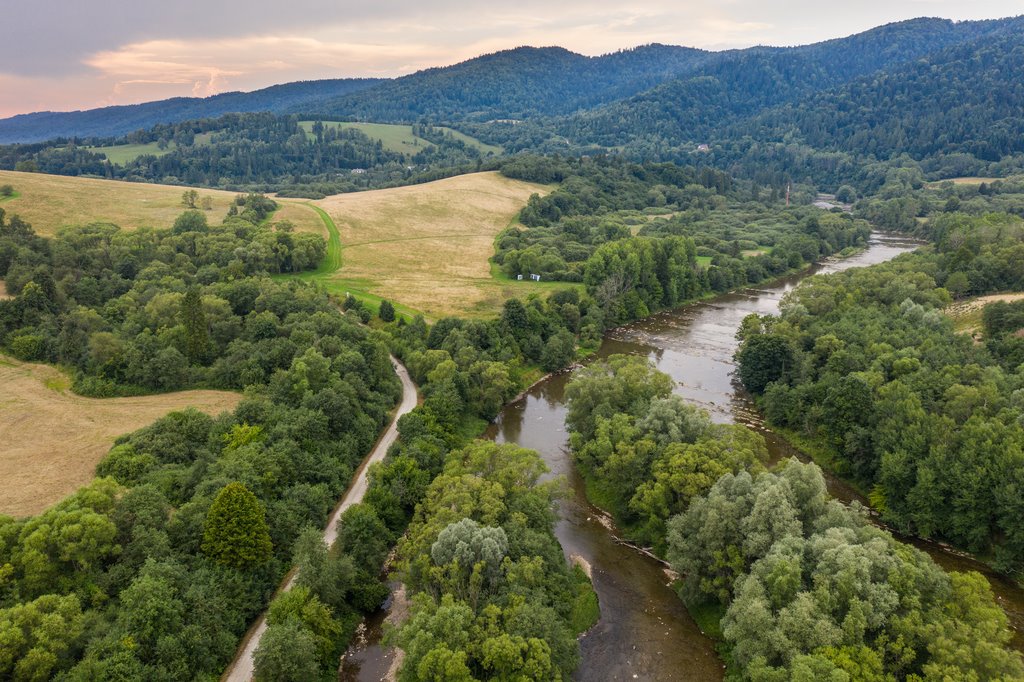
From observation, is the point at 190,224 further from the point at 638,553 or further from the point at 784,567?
the point at 784,567

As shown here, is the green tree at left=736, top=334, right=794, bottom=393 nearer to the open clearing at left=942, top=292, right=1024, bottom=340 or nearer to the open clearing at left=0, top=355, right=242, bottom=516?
the open clearing at left=942, top=292, right=1024, bottom=340

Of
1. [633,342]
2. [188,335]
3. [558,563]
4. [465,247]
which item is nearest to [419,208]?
[465,247]

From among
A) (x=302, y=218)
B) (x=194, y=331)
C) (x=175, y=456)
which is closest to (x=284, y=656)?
(x=175, y=456)

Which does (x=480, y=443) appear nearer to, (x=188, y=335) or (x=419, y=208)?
(x=188, y=335)

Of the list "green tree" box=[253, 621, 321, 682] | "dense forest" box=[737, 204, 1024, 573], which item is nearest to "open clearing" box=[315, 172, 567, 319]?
"dense forest" box=[737, 204, 1024, 573]

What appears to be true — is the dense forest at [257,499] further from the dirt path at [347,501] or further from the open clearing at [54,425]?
the open clearing at [54,425]

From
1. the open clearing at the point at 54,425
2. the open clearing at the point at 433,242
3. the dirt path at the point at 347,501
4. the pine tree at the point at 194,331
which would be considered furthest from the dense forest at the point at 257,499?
the open clearing at the point at 433,242
